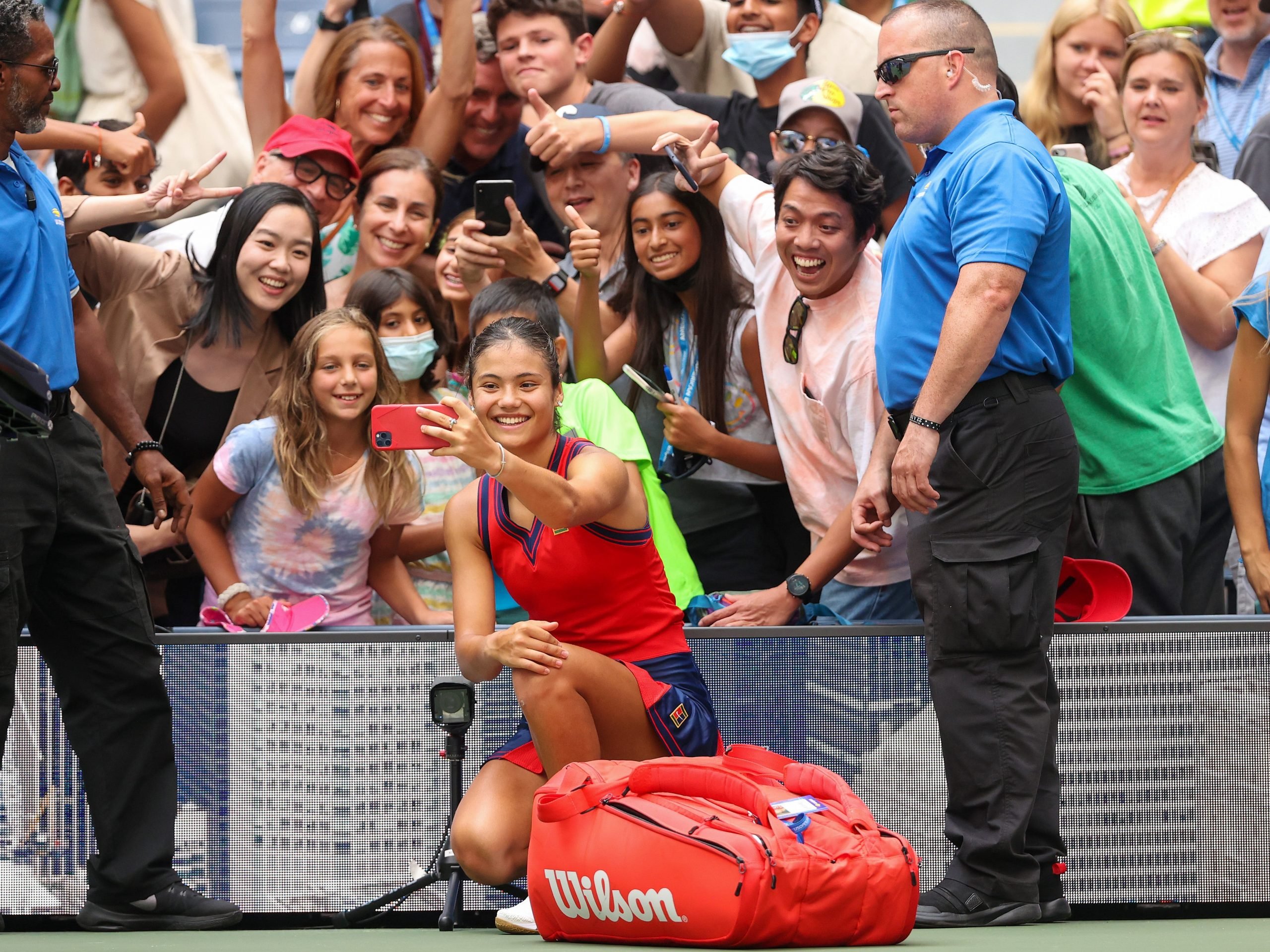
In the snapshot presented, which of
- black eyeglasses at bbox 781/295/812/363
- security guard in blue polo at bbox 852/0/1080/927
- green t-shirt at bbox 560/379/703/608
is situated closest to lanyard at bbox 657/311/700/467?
green t-shirt at bbox 560/379/703/608

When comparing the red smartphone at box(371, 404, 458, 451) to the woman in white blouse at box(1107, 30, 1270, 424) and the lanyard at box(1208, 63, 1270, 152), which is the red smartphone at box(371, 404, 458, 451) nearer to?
the woman in white blouse at box(1107, 30, 1270, 424)

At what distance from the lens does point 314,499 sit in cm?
420

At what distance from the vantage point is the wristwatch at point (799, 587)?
393 centimetres

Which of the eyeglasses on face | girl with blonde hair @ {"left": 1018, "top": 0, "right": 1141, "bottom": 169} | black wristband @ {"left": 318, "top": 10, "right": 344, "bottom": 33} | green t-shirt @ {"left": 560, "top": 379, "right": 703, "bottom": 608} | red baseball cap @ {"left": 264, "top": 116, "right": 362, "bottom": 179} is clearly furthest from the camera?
black wristband @ {"left": 318, "top": 10, "right": 344, "bottom": 33}

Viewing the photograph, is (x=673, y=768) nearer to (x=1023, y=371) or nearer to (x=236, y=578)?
(x=1023, y=371)

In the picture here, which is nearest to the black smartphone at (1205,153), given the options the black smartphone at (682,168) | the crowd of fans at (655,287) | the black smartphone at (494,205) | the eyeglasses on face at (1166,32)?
the crowd of fans at (655,287)

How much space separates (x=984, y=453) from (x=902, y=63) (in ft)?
3.17

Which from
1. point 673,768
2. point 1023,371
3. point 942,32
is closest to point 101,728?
point 673,768

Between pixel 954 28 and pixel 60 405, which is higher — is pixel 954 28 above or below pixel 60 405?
above

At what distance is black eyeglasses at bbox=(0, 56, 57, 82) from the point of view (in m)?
3.38

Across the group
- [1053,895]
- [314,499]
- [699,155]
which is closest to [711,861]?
[1053,895]

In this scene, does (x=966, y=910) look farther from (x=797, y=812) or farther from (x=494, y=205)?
(x=494, y=205)

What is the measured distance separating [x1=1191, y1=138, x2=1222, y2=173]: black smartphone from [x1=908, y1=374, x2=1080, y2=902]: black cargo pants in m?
1.80

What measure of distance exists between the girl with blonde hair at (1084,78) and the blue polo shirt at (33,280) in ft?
11.6
